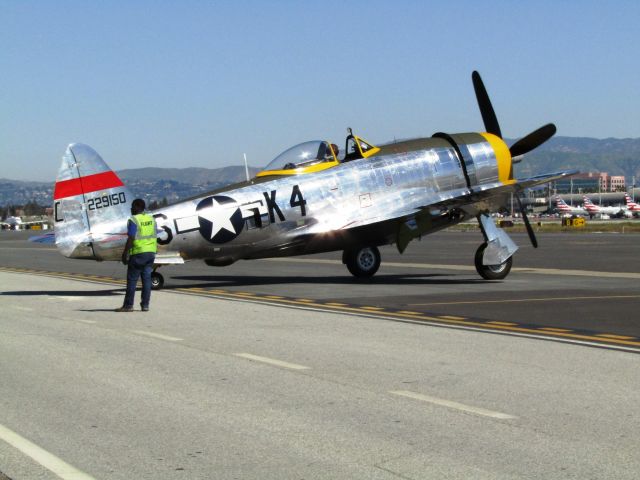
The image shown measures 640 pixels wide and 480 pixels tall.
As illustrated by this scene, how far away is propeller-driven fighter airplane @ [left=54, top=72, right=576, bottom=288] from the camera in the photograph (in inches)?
771

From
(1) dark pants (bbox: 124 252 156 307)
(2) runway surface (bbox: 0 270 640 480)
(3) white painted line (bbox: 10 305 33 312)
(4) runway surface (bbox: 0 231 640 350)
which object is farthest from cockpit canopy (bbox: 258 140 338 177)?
(2) runway surface (bbox: 0 270 640 480)

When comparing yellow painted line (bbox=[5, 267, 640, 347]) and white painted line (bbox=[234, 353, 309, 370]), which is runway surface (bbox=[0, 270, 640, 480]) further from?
yellow painted line (bbox=[5, 267, 640, 347])

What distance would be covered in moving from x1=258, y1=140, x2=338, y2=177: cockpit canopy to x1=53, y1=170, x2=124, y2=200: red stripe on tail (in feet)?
11.5

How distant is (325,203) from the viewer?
21.8 m

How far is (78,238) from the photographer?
1942cm

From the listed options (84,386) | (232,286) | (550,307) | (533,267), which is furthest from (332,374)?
(533,267)

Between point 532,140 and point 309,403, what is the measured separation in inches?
739

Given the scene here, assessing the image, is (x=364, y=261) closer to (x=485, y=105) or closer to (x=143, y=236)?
(x=485, y=105)

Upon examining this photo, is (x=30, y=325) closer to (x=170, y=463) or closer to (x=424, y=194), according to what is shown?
(x=170, y=463)

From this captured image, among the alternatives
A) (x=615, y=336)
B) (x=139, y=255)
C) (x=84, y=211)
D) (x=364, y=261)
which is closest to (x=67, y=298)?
(x=84, y=211)

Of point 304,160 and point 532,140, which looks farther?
point 532,140

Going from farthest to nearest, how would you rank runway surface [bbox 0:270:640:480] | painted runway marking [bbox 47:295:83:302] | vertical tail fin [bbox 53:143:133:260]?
vertical tail fin [bbox 53:143:133:260], painted runway marking [bbox 47:295:83:302], runway surface [bbox 0:270:640:480]

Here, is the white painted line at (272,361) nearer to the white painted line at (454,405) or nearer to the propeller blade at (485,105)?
the white painted line at (454,405)

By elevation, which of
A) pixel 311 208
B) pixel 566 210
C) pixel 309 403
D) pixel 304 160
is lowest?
pixel 309 403
